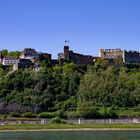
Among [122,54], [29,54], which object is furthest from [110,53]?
[29,54]

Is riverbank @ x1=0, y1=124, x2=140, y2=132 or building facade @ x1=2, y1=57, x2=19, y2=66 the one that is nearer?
riverbank @ x1=0, y1=124, x2=140, y2=132

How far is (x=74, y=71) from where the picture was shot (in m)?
137

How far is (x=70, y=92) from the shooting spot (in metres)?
126

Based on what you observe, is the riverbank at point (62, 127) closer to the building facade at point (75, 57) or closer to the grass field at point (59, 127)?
the grass field at point (59, 127)

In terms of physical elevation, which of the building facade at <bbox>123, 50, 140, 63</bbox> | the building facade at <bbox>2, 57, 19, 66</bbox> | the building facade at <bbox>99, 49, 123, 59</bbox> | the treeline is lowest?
the treeline

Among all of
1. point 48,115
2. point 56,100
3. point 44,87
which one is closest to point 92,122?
point 48,115

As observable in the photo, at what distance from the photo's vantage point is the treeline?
361ft

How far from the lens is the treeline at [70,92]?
361ft

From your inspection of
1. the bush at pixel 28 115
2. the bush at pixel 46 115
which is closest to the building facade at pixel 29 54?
the bush at pixel 46 115

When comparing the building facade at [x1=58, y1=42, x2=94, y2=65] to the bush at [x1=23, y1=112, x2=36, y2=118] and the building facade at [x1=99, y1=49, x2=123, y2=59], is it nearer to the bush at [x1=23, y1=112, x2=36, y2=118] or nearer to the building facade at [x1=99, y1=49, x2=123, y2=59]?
the building facade at [x1=99, y1=49, x2=123, y2=59]

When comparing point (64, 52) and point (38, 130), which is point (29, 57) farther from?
point (38, 130)

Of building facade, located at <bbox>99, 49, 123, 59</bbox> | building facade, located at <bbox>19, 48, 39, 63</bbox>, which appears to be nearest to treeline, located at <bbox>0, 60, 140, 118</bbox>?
building facade, located at <bbox>19, 48, 39, 63</bbox>

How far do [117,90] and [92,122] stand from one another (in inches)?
1056
